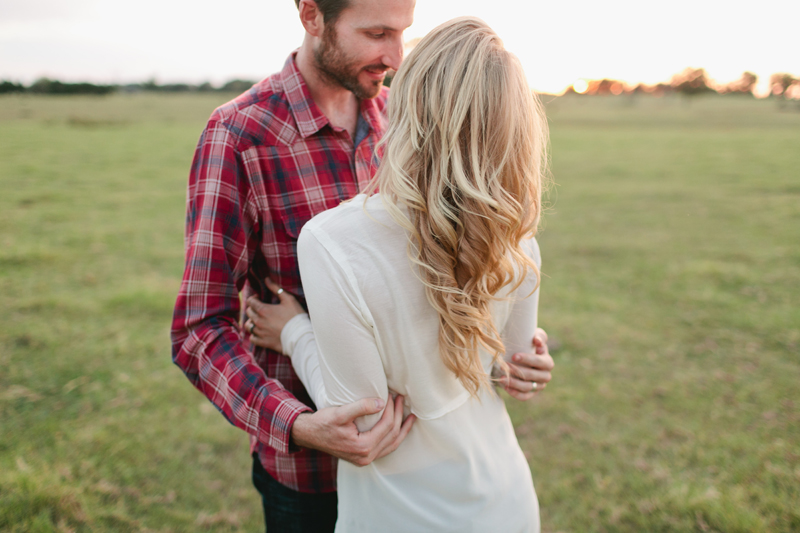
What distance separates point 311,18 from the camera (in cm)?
173

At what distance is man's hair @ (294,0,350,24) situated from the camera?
163cm

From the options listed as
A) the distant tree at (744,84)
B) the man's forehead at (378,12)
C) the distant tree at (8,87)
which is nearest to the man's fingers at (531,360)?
the man's forehead at (378,12)

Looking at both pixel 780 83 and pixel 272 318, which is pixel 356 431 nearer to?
pixel 272 318

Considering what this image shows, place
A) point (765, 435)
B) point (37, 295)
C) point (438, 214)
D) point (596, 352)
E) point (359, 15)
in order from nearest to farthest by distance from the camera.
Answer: point (438, 214) < point (359, 15) < point (765, 435) < point (596, 352) < point (37, 295)

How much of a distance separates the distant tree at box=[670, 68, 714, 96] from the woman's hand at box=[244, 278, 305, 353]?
264ft

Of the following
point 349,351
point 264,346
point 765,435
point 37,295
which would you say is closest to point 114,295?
point 37,295

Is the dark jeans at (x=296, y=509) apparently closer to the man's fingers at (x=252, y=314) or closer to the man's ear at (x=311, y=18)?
the man's fingers at (x=252, y=314)

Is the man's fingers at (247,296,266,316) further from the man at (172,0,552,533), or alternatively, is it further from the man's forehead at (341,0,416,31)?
the man's forehead at (341,0,416,31)

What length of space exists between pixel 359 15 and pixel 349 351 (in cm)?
112

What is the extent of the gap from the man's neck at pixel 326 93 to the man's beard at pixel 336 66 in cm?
3

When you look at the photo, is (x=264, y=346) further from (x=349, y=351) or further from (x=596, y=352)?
(x=596, y=352)

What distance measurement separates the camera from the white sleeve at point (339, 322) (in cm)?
112

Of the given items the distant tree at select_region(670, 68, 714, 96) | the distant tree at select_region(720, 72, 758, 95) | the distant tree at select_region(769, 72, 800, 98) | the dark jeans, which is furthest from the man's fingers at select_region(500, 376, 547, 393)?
the distant tree at select_region(720, 72, 758, 95)

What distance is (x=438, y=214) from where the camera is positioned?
115 cm
